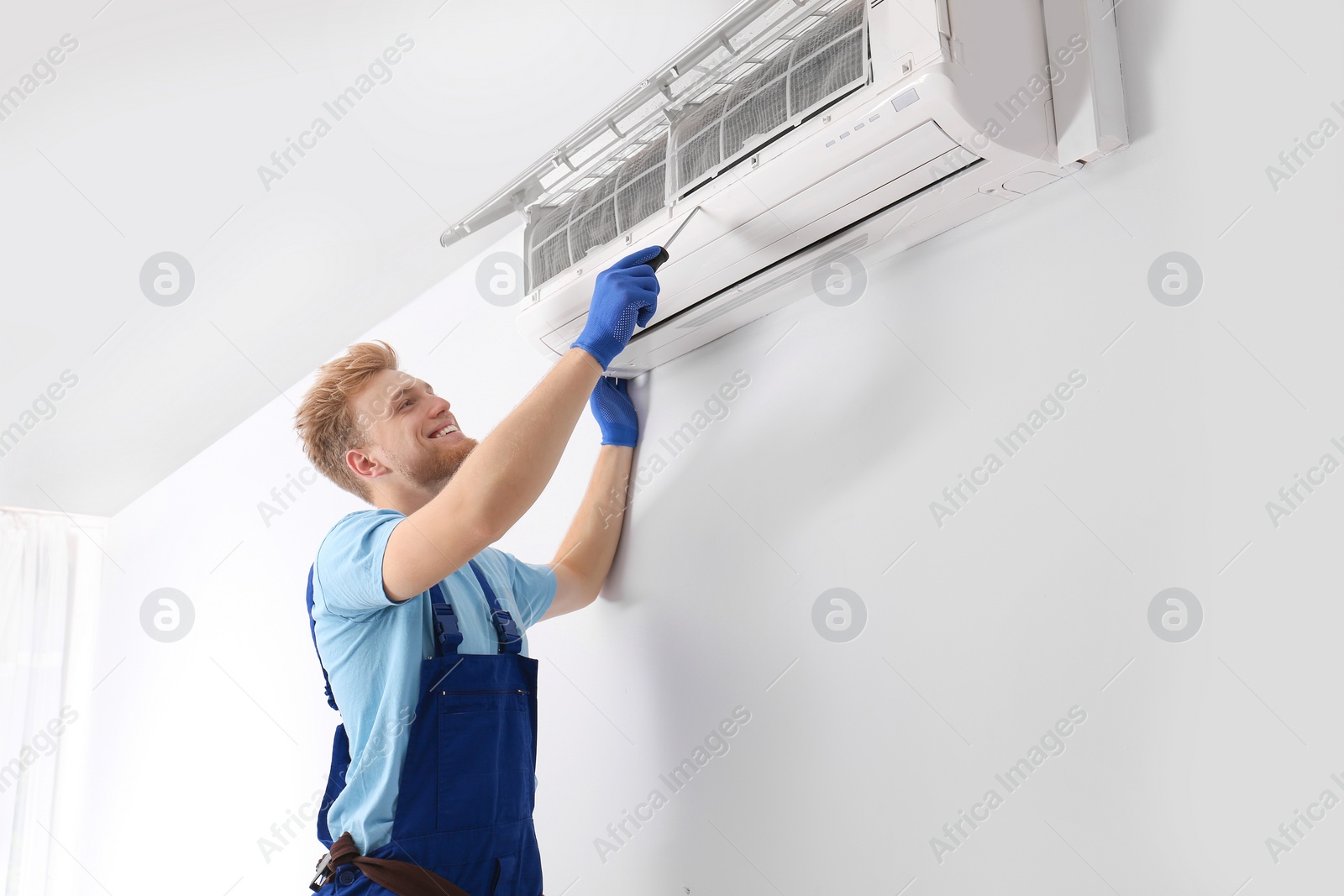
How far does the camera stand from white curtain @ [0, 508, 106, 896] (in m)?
3.75

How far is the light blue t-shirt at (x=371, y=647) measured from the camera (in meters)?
1.26

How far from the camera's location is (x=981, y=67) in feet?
3.13

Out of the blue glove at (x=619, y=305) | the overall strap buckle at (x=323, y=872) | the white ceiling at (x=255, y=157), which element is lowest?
the overall strap buckle at (x=323, y=872)

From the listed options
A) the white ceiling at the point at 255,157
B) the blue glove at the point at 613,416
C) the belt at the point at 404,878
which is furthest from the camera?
the blue glove at the point at 613,416

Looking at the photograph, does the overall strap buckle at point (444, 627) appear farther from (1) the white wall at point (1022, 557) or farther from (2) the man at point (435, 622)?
(1) the white wall at point (1022, 557)

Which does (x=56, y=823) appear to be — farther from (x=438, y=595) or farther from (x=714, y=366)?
(x=714, y=366)

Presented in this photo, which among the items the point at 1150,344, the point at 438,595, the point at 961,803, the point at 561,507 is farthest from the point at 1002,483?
the point at 561,507

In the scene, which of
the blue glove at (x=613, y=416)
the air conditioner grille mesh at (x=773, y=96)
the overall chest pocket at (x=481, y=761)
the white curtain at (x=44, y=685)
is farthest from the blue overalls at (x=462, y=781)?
the white curtain at (x=44, y=685)

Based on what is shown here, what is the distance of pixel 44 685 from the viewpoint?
3920 millimetres

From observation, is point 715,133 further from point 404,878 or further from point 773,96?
point 404,878

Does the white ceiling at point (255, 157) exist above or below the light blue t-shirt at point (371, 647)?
above

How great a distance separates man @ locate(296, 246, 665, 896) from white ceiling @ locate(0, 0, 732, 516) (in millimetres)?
490

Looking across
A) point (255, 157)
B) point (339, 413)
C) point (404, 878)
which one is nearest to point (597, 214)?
point (339, 413)

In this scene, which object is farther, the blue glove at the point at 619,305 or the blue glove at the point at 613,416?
the blue glove at the point at 613,416
